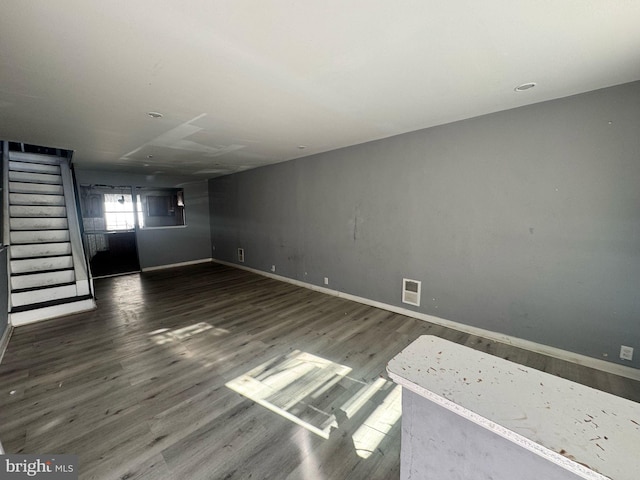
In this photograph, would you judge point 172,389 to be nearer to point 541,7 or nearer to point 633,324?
point 541,7

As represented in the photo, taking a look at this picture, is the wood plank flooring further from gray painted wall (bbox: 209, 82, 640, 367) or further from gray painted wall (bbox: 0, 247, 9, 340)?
gray painted wall (bbox: 209, 82, 640, 367)

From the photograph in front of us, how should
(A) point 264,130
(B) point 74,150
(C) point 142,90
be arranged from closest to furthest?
1. (C) point 142,90
2. (A) point 264,130
3. (B) point 74,150

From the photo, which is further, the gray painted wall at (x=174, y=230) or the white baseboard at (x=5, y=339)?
the gray painted wall at (x=174, y=230)

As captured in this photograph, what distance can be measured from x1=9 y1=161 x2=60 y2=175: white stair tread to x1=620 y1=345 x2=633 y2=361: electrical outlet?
8.33 m

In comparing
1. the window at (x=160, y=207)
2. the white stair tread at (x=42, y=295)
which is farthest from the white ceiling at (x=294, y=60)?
the window at (x=160, y=207)

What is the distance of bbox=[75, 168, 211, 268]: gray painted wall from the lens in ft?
21.1

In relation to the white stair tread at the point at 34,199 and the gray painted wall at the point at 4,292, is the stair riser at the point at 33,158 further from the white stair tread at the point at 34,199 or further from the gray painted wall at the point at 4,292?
the gray painted wall at the point at 4,292

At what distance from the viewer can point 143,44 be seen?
1.61 m

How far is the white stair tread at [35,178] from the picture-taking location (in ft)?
14.5

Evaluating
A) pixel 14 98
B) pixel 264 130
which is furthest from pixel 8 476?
pixel 264 130

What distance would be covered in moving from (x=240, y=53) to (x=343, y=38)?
2.25 ft

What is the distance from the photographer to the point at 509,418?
654 mm

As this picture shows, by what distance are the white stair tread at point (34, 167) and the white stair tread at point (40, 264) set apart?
1857mm

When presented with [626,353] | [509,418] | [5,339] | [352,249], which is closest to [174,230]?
[5,339]
